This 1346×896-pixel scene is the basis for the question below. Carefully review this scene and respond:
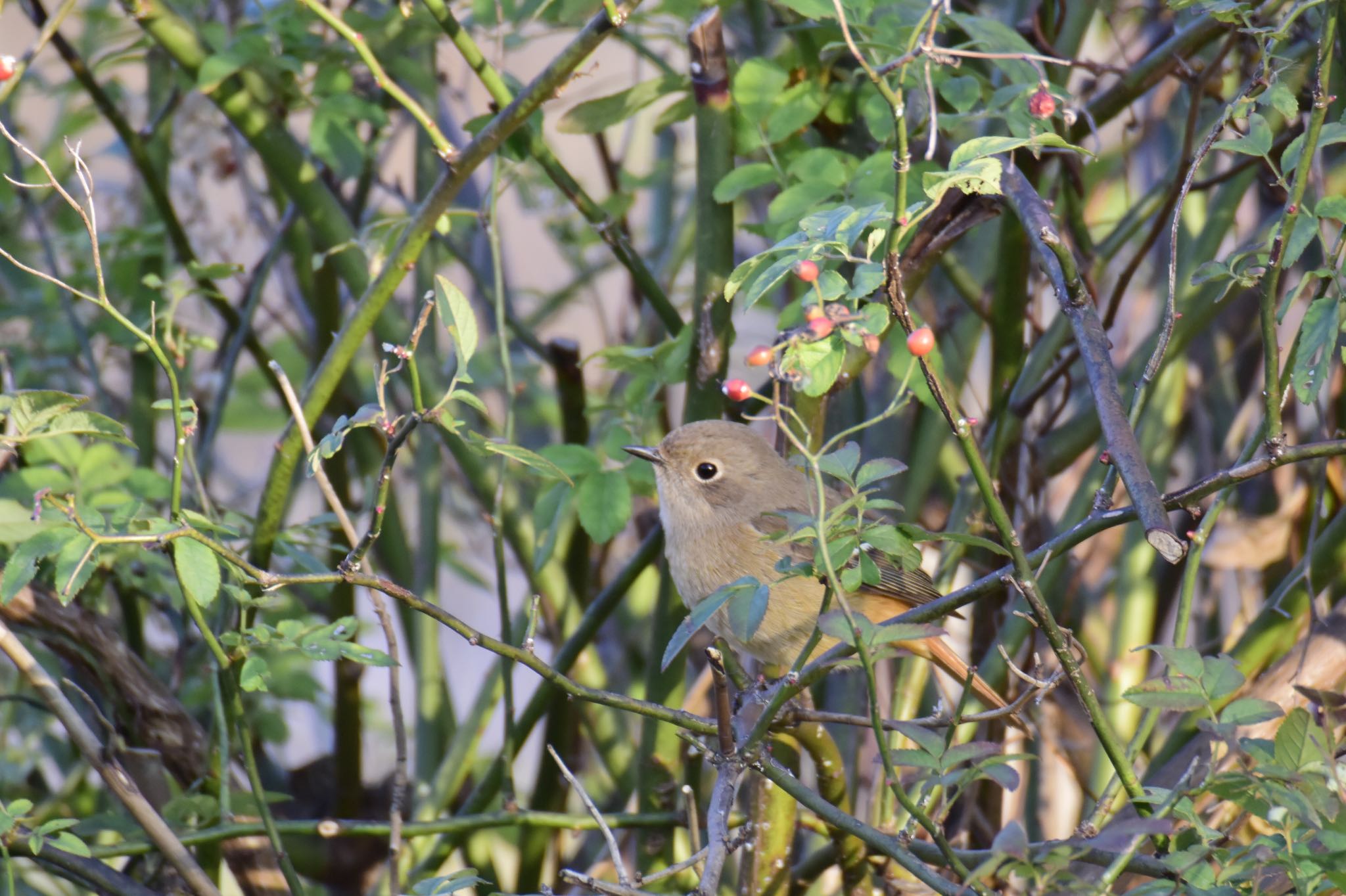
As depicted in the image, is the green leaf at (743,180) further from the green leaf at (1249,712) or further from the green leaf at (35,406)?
the green leaf at (1249,712)

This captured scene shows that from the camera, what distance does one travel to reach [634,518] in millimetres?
3248

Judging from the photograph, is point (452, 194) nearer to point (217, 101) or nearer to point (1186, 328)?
point (217, 101)

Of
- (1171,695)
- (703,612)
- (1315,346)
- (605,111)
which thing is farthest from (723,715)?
(605,111)

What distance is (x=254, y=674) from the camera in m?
1.68

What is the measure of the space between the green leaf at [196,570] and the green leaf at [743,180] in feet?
3.33

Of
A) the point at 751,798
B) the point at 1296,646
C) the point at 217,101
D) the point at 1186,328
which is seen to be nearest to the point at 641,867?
the point at 751,798

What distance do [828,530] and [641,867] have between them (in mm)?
1471

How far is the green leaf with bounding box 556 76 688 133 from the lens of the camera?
236cm

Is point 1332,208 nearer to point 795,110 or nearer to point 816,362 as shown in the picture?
point 816,362

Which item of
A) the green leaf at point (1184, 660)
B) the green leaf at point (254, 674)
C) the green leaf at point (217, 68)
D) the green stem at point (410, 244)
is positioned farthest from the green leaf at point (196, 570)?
the green leaf at point (217, 68)

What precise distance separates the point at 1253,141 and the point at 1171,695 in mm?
596

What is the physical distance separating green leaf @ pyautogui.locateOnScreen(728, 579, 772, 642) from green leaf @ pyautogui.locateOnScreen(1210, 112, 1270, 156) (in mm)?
643

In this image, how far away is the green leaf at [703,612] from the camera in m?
1.21

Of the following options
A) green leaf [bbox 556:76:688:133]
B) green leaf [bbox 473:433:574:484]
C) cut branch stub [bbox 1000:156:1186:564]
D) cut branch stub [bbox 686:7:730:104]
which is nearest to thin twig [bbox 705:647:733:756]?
green leaf [bbox 473:433:574:484]
